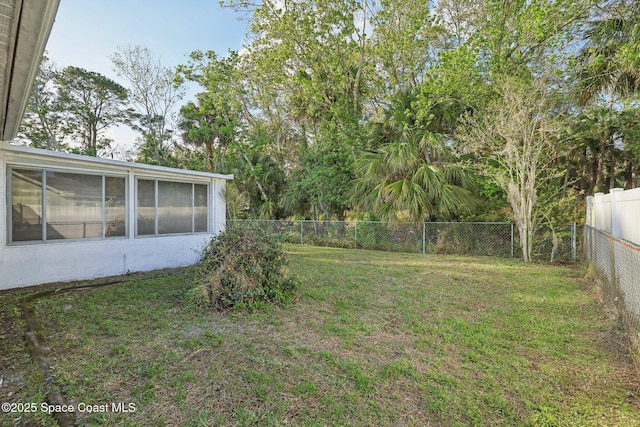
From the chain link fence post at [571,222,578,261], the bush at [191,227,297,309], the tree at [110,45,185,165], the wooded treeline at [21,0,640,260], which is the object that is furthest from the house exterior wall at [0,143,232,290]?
the tree at [110,45,185,165]

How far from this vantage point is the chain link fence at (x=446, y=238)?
7527 millimetres

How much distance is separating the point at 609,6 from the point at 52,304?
12.6 metres

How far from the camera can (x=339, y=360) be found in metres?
2.57

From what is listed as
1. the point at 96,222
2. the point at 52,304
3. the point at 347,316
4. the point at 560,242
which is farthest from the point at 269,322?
the point at 560,242

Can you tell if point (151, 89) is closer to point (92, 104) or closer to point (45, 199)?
point (92, 104)

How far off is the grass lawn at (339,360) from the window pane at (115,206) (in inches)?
65.7

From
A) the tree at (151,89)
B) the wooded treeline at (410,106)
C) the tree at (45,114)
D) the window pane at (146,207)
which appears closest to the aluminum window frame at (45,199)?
the window pane at (146,207)

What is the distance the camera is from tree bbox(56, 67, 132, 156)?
1581 cm

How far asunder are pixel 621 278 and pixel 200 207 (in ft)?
24.7

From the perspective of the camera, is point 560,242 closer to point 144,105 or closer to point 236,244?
point 236,244

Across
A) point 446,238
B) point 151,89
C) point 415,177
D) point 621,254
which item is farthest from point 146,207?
point 151,89

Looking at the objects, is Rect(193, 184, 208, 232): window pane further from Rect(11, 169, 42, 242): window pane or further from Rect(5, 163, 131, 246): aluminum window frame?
Rect(11, 169, 42, 242): window pane

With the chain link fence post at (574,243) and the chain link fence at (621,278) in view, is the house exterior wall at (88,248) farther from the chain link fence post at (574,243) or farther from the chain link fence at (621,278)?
the chain link fence post at (574,243)

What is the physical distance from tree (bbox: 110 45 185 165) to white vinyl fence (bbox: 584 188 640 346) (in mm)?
15286
